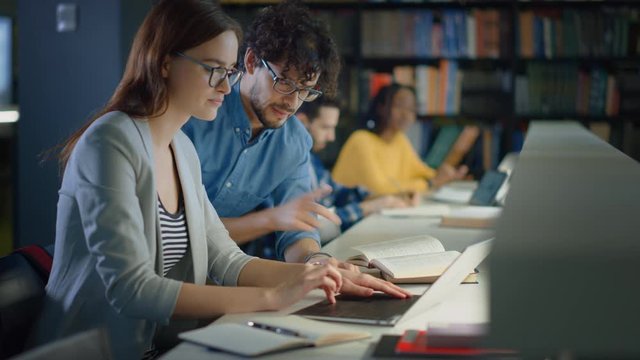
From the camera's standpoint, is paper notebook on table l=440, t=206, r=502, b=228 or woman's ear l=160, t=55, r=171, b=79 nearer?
woman's ear l=160, t=55, r=171, b=79

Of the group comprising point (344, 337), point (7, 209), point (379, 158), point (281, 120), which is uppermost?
point (281, 120)

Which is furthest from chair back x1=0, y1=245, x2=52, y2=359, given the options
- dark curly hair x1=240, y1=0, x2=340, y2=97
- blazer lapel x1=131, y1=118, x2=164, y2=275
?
dark curly hair x1=240, y1=0, x2=340, y2=97

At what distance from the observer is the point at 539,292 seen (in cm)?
77

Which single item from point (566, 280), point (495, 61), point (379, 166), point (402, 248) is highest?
point (566, 280)

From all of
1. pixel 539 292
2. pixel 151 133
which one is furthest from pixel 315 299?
pixel 539 292

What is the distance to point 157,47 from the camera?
186 centimetres

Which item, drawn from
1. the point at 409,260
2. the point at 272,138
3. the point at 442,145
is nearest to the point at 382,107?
the point at 442,145

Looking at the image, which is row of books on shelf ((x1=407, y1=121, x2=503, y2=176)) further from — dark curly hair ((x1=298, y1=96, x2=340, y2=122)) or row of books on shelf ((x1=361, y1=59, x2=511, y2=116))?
dark curly hair ((x1=298, y1=96, x2=340, y2=122))

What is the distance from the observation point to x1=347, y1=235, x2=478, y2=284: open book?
1.99 metres

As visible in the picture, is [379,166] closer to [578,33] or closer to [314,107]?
[314,107]

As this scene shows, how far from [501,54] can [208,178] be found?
3.43m

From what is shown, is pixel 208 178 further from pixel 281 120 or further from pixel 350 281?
pixel 350 281

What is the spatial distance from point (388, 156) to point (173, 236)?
128 inches

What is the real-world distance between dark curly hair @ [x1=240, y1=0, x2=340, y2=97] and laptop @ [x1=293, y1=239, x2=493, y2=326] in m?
0.77
